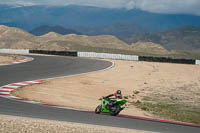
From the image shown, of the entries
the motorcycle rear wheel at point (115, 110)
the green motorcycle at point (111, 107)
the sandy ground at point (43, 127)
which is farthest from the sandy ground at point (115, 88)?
the sandy ground at point (43, 127)

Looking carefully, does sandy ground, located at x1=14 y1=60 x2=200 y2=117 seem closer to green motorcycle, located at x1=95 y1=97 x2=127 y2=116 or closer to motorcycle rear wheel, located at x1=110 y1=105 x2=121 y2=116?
green motorcycle, located at x1=95 y1=97 x2=127 y2=116

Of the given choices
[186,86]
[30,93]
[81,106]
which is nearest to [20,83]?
[30,93]

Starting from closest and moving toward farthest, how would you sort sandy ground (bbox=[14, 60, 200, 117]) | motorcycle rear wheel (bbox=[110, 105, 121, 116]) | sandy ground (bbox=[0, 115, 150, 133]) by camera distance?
sandy ground (bbox=[0, 115, 150, 133]), motorcycle rear wheel (bbox=[110, 105, 121, 116]), sandy ground (bbox=[14, 60, 200, 117])

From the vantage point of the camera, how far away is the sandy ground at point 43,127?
11.2 meters

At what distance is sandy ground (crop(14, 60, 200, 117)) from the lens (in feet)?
61.3

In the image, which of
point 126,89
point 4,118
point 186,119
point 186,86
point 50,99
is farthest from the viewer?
point 186,86

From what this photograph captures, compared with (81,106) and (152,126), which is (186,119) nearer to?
(152,126)

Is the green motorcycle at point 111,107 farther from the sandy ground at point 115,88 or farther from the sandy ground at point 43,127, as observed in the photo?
the sandy ground at point 43,127

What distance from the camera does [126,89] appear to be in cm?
2548

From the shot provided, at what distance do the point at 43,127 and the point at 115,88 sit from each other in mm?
14037

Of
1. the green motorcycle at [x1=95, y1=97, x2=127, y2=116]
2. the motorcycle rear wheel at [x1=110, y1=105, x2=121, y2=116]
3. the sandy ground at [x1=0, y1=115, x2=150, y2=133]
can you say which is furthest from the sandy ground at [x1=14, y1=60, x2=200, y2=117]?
the sandy ground at [x1=0, y1=115, x2=150, y2=133]

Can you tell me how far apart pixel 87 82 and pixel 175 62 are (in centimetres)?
3016

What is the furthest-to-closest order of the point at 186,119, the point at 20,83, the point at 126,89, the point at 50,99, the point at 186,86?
the point at 186,86 → the point at 126,89 → the point at 20,83 → the point at 50,99 → the point at 186,119

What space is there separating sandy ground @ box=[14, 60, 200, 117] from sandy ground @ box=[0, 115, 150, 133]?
4.48 m
